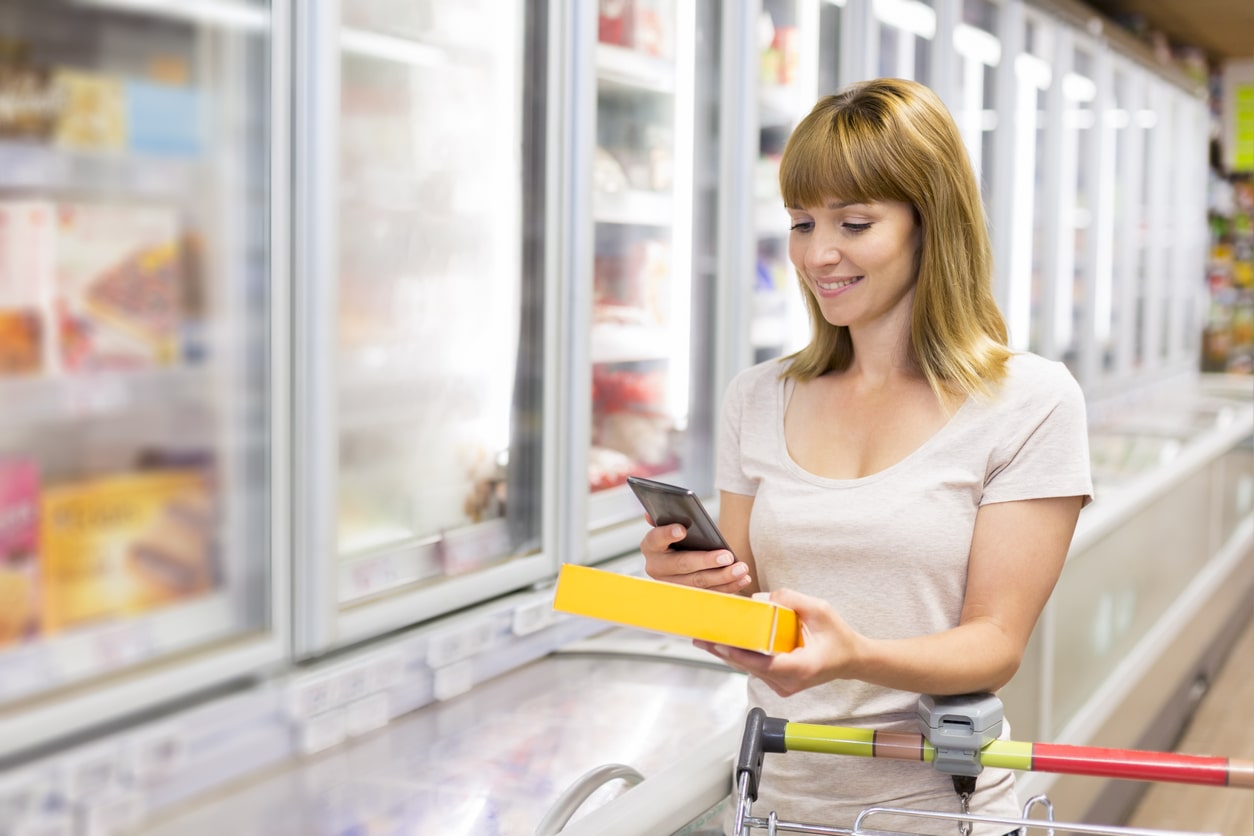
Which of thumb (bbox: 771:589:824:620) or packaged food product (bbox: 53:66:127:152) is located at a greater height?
packaged food product (bbox: 53:66:127:152)

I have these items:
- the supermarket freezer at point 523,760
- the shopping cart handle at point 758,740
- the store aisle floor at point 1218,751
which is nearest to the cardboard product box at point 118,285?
the supermarket freezer at point 523,760

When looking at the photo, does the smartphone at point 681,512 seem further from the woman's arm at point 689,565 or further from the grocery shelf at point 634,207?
the grocery shelf at point 634,207

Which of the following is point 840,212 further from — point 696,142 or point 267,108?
point 696,142

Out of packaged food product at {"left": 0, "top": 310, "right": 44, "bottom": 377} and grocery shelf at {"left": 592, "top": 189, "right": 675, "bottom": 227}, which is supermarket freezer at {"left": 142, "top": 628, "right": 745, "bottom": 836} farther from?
grocery shelf at {"left": 592, "top": 189, "right": 675, "bottom": 227}

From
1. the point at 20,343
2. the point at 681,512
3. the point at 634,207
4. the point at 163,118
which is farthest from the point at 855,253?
the point at 634,207

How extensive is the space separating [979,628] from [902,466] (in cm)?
20

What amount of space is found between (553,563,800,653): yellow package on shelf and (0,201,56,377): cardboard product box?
2.10ft

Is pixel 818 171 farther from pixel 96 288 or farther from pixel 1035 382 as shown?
pixel 96 288

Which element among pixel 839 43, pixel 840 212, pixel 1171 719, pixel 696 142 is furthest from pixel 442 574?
pixel 1171 719

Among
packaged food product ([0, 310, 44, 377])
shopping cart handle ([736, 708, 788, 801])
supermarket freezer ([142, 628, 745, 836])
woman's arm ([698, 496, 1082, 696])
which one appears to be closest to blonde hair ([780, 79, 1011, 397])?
woman's arm ([698, 496, 1082, 696])

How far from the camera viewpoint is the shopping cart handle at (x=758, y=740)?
1316mm

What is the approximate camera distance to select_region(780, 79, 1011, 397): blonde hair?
1387 mm

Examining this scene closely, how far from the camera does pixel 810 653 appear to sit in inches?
46.9

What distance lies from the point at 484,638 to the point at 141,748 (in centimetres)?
68
